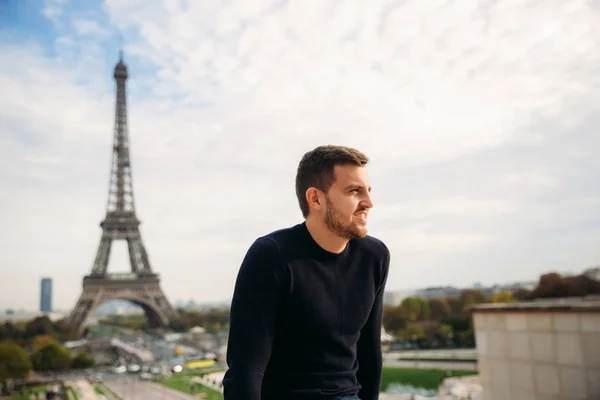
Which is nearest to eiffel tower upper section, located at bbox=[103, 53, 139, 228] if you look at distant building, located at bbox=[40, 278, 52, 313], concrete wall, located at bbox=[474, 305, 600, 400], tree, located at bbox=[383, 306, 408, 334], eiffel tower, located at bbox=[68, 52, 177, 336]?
eiffel tower, located at bbox=[68, 52, 177, 336]

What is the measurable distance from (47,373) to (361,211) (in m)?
39.1

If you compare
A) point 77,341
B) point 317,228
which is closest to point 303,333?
point 317,228

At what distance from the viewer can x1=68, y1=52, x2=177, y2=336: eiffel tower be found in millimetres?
39125

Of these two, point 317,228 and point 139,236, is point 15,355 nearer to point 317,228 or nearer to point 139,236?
point 139,236

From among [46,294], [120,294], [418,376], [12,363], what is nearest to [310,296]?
[418,376]

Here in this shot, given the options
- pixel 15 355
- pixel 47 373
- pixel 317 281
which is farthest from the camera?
pixel 47 373

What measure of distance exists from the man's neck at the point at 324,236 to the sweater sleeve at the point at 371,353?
0.25 meters

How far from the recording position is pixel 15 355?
2848 centimetres

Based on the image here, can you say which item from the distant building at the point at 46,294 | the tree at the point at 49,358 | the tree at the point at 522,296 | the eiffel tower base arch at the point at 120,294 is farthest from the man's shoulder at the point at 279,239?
the distant building at the point at 46,294

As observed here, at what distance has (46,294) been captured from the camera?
141 m

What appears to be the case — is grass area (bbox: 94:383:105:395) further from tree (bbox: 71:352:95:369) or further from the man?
the man

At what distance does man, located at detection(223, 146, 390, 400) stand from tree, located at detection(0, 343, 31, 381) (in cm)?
3128

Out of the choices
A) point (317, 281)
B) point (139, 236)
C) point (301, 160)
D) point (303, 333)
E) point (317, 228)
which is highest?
point (139, 236)

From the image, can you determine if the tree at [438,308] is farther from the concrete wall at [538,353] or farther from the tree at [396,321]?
the concrete wall at [538,353]
